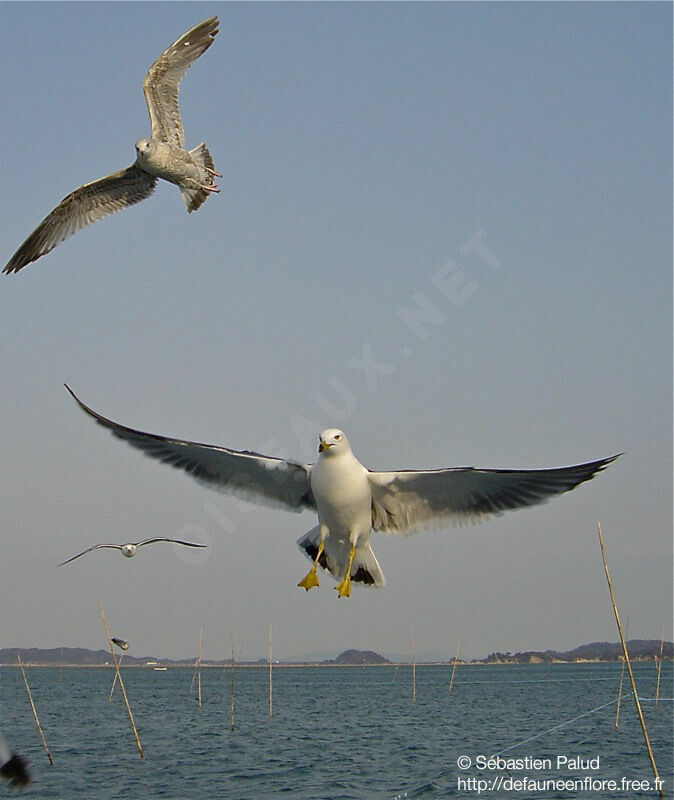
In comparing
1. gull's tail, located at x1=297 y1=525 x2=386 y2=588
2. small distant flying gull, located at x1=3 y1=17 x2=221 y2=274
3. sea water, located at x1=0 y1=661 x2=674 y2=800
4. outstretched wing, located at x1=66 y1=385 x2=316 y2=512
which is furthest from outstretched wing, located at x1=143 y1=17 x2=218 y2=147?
sea water, located at x1=0 y1=661 x2=674 y2=800

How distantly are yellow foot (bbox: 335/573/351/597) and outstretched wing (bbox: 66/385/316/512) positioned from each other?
2.95 feet

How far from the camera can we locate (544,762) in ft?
78.4

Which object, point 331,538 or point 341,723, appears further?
point 341,723

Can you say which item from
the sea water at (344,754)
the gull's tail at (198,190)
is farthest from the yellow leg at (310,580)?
the sea water at (344,754)

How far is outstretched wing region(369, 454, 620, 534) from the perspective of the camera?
9.00 meters

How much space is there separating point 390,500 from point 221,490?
151cm

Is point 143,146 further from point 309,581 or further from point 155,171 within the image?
point 309,581

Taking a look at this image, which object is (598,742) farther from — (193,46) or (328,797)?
(193,46)

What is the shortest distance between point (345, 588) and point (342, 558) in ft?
1.66

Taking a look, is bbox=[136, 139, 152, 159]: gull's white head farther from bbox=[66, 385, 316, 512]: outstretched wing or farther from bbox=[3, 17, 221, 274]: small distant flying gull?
bbox=[66, 385, 316, 512]: outstretched wing

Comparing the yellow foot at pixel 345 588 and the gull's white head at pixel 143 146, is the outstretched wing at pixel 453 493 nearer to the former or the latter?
the yellow foot at pixel 345 588

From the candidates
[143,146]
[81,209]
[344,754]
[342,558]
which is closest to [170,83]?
[143,146]

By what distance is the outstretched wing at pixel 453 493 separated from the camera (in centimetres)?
900

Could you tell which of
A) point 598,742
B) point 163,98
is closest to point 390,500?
point 163,98
